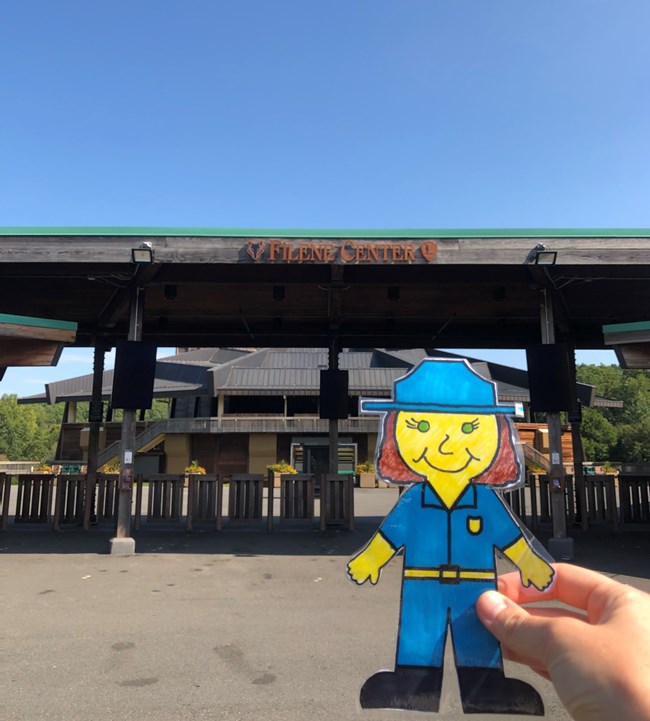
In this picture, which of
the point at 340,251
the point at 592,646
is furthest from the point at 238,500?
the point at 592,646

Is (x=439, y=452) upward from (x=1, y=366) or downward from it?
downward

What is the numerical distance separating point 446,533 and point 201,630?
4.06 meters

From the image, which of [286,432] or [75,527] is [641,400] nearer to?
[286,432]

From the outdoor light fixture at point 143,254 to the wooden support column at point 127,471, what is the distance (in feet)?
3.41

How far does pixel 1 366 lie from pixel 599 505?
44.0 ft

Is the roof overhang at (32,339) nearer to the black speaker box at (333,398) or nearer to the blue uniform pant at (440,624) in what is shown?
the black speaker box at (333,398)

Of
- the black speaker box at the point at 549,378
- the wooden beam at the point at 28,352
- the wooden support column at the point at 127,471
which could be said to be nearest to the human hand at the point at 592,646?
the black speaker box at the point at 549,378

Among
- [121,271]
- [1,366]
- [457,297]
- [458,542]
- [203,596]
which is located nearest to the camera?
[458,542]

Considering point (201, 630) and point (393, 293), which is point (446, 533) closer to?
point (201, 630)

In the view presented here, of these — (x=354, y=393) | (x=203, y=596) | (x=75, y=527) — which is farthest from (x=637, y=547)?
(x=354, y=393)

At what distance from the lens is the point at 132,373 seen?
10.3 m

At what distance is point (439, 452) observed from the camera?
2.68 metres

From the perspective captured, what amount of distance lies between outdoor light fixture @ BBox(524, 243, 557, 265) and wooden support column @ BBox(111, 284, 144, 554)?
23.7ft

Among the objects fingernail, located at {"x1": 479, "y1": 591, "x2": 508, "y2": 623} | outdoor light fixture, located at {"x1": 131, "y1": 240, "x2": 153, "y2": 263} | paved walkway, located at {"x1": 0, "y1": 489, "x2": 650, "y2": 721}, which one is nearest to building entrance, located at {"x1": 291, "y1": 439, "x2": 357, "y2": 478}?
paved walkway, located at {"x1": 0, "y1": 489, "x2": 650, "y2": 721}
